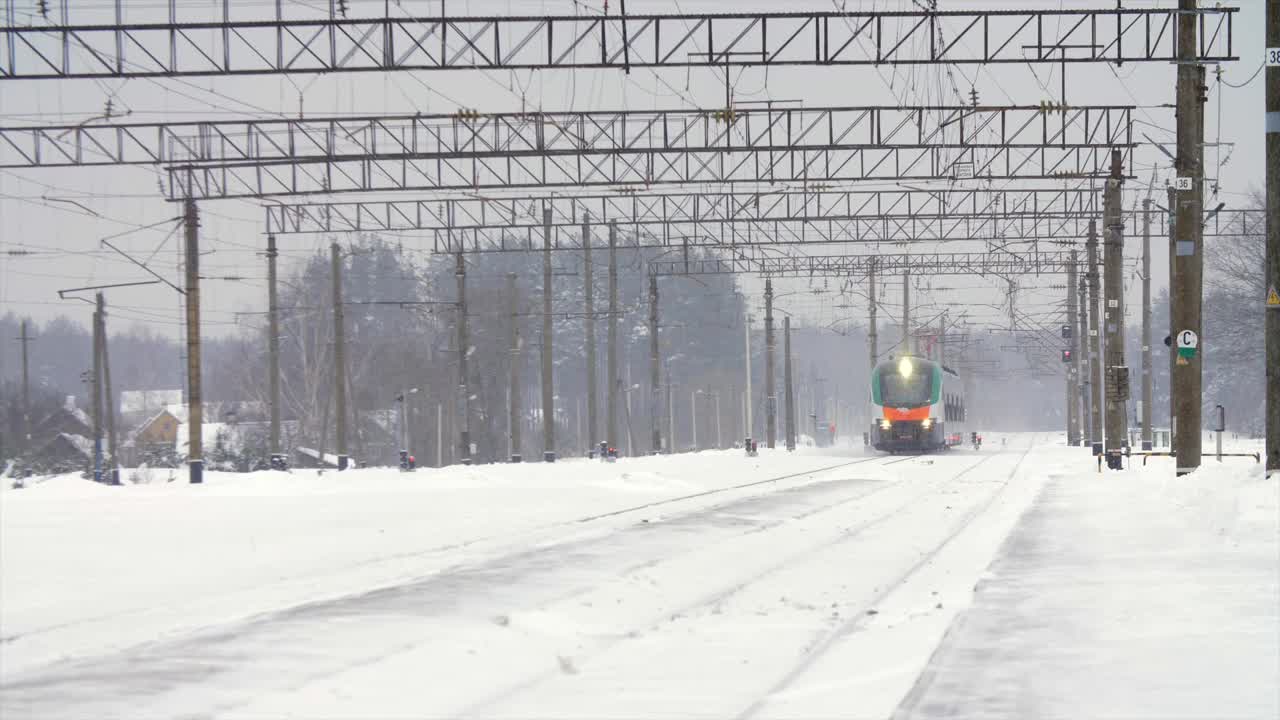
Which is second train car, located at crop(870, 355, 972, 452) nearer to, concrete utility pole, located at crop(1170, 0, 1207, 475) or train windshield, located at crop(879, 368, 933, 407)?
train windshield, located at crop(879, 368, 933, 407)

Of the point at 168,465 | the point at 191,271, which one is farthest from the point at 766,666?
the point at 168,465

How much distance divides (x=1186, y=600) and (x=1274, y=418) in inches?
382

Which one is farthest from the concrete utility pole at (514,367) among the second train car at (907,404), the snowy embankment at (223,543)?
the snowy embankment at (223,543)

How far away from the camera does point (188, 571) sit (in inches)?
627

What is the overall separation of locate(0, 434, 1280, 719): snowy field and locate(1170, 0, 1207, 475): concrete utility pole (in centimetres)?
151

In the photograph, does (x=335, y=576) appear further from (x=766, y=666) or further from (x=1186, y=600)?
(x=1186, y=600)

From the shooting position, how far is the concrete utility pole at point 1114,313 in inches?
1446

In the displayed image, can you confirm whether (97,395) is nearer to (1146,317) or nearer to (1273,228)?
(1146,317)

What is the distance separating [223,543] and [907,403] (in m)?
41.8

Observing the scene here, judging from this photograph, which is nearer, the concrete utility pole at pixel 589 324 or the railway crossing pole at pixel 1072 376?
the concrete utility pole at pixel 589 324

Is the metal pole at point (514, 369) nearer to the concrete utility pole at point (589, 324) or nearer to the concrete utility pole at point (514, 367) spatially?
the concrete utility pole at point (514, 367)

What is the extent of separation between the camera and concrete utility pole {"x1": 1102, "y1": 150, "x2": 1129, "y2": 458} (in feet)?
120

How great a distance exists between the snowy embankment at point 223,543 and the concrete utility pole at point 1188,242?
9.72 metres

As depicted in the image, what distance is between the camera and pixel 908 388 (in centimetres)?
5762
